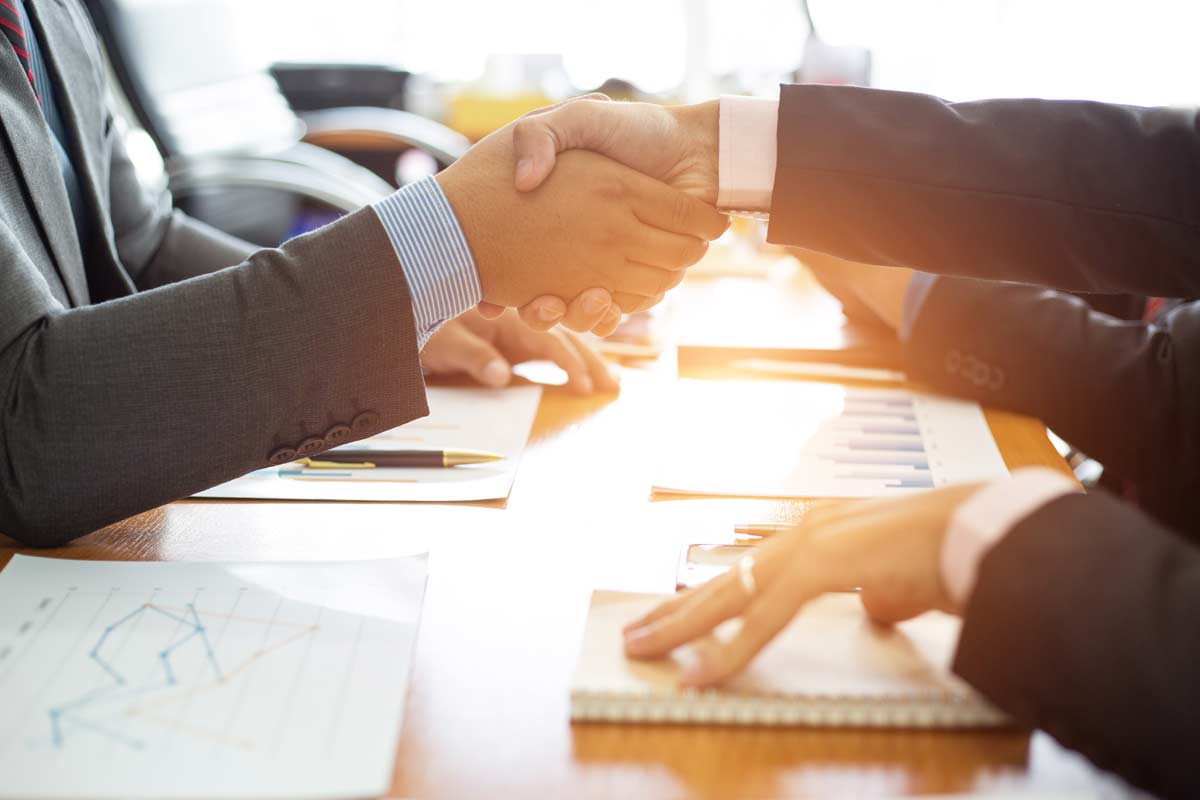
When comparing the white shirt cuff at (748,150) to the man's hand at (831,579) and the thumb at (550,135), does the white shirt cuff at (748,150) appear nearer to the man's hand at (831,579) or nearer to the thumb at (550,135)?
the thumb at (550,135)

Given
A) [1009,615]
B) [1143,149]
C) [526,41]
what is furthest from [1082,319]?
[526,41]

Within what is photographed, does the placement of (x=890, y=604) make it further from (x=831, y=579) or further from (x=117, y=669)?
(x=117, y=669)

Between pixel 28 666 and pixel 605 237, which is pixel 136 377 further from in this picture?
pixel 605 237

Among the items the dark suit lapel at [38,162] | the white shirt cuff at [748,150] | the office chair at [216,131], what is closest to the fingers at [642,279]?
the white shirt cuff at [748,150]

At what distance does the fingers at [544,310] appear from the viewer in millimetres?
1040

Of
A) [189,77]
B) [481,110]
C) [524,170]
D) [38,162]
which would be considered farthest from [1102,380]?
[481,110]

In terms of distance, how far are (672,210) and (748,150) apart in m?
0.10

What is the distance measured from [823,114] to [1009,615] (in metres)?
0.60

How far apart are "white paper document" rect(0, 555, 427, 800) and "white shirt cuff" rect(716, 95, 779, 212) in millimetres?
540

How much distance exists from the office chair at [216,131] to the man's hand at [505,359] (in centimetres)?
94

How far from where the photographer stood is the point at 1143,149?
38.2 inches

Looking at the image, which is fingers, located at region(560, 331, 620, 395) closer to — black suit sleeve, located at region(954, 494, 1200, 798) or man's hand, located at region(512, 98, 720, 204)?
man's hand, located at region(512, 98, 720, 204)

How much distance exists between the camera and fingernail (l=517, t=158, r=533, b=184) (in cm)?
95

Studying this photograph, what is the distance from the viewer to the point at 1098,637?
0.52 meters
